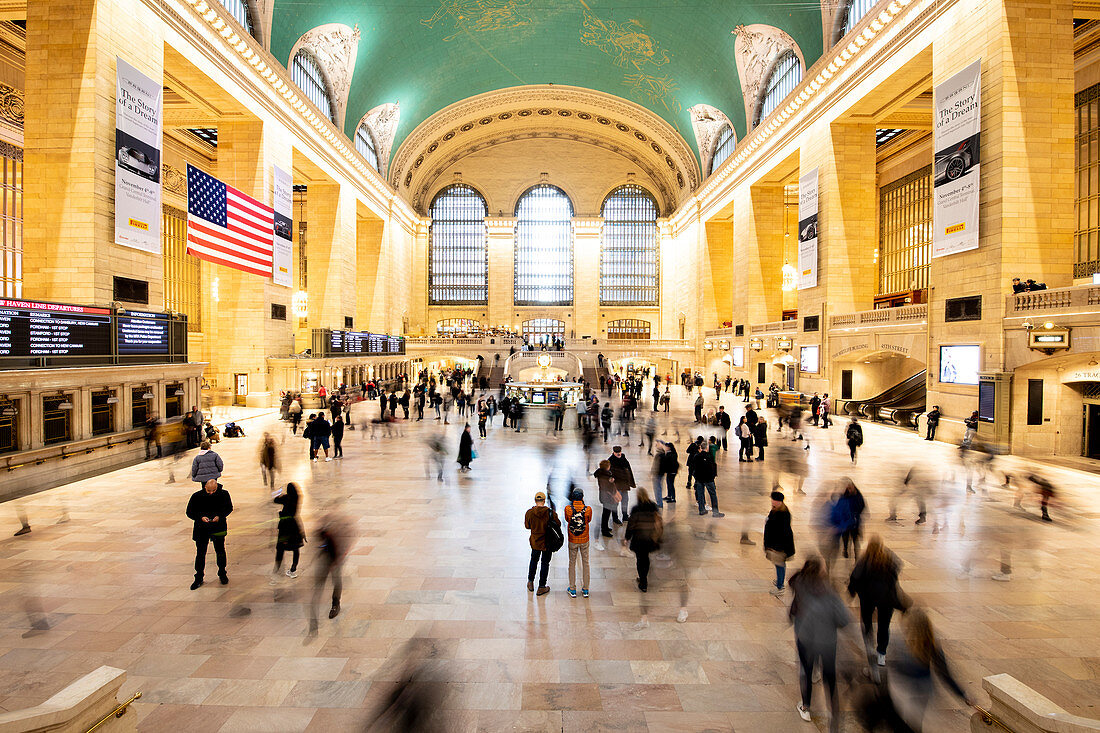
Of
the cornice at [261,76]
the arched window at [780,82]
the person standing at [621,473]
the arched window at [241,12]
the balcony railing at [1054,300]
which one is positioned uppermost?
the arched window at [780,82]

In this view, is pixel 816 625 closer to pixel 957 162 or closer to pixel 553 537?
pixel 553 537

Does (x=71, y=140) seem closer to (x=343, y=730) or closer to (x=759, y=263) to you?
(x=343, y=730)

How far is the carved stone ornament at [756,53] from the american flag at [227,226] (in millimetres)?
24099

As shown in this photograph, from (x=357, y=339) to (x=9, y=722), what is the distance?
27034mm

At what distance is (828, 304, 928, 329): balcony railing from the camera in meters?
17.6

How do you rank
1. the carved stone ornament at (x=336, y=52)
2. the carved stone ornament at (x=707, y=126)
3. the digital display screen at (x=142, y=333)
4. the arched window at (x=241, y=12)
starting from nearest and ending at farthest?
the digital display screen at (x=142, y=333) → the arched window at (x=241, y=12) → the carved stone ornament at (x=336, y=52) → the carved stone ornament at (x=707, y=126)

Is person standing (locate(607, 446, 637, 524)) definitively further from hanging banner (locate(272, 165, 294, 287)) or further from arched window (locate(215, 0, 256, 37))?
arched window (locate(215, 0, 256, 37))

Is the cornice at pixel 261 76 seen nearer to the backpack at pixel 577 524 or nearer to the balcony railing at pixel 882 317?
the backpack at pixel 577 524

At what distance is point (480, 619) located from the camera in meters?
5.18

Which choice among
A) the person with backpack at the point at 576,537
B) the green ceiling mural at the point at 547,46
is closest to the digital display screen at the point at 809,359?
the green ceiling mural at the point at 547,46

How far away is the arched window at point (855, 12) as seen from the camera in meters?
20.6

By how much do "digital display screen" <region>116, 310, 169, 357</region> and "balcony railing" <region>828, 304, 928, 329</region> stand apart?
21.7m

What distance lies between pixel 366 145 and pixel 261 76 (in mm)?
14047

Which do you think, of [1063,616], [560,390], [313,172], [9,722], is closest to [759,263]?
[560,390]
